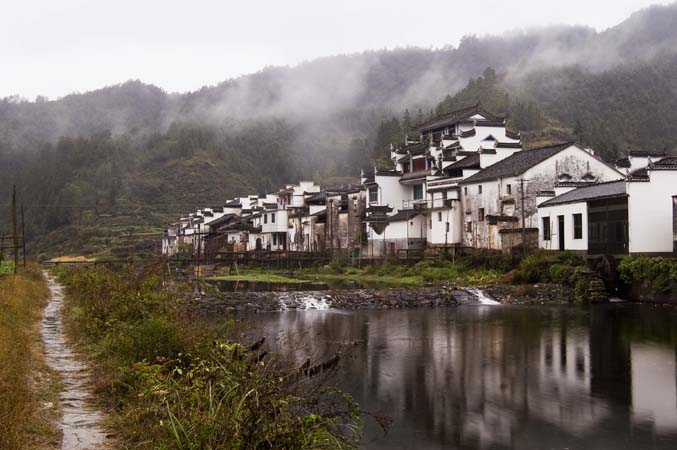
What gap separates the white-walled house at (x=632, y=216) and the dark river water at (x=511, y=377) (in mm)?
6248

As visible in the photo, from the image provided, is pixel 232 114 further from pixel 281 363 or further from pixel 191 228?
pixel 281 363

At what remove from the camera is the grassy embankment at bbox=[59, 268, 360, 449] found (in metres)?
6.32

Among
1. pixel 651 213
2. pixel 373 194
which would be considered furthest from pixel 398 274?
pixel 651 213

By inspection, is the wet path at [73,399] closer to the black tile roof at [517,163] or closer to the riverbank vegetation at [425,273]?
the riverbank vegetation at [425,273]

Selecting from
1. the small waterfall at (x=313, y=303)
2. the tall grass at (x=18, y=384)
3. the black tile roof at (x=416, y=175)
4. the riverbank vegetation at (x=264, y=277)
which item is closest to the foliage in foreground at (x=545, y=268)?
the small waterfall at (x=313, y=303)

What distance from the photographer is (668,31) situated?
532 ft

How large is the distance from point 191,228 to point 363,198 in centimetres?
2814

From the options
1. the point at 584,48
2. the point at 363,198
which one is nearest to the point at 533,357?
the point at 363,198

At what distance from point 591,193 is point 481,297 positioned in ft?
29.1

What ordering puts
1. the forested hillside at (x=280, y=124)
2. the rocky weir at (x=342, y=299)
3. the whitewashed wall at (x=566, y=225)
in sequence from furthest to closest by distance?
the forested hillside at (x=280, y=124), the whitewashed wall at (x=566, y=225), the rocky weir at (x=342, y=299)

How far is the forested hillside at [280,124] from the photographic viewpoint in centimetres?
9238

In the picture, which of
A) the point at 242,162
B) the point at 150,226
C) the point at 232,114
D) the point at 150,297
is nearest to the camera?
the point at 150,297

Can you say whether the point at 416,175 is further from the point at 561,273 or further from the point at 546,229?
the point at 561,273

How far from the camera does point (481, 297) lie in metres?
34.0
